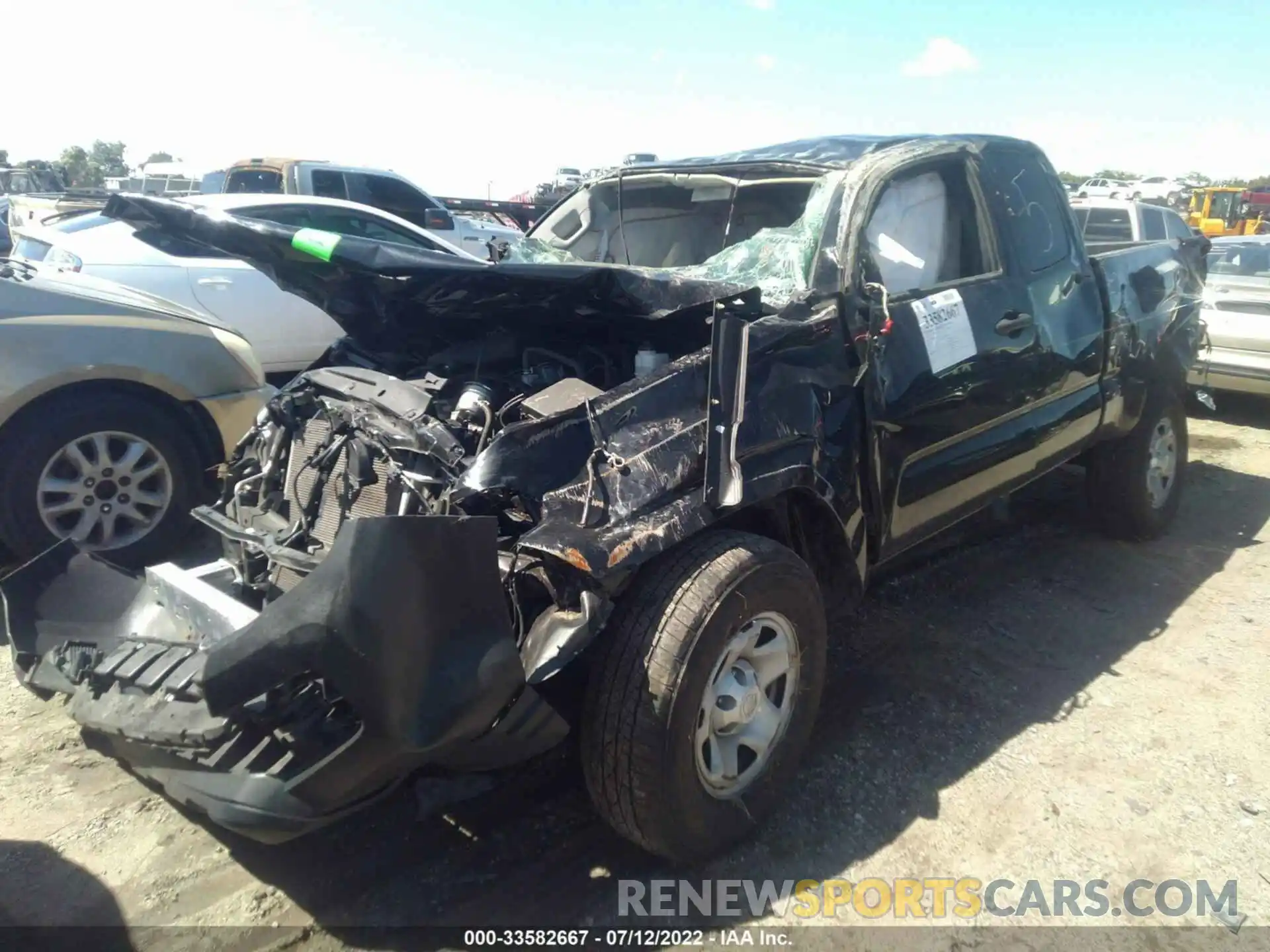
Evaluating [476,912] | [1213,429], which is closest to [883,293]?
[476,912]

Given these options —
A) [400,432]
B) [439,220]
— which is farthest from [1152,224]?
[400,432]

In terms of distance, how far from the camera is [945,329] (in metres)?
3.43

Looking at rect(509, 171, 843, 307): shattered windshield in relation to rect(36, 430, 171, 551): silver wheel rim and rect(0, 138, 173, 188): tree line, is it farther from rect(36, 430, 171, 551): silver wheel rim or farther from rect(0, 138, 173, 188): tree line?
rect(0, 138, 173, 188): tree line

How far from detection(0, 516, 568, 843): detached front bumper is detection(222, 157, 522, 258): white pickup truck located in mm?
7943

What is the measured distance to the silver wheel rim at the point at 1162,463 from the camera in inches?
202

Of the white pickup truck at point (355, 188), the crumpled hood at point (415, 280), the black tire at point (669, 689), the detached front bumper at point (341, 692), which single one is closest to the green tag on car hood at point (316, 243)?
the crumpled hood at point (415, 280)

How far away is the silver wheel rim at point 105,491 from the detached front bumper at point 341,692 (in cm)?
191

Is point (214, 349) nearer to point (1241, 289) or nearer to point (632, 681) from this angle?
point (632, 681)

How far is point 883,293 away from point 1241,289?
7011mm

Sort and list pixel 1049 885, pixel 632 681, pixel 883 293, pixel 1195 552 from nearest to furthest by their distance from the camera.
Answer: pixel 632 681, pixel 1049 885, pixel 883 293, pixel 1195 552

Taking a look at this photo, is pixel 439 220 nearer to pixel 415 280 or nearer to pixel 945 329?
pixel 415 280

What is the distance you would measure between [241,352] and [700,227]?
240cm

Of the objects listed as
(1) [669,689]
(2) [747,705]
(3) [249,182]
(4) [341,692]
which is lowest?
(2) [747,705]

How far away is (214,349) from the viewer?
4578 millimetres
